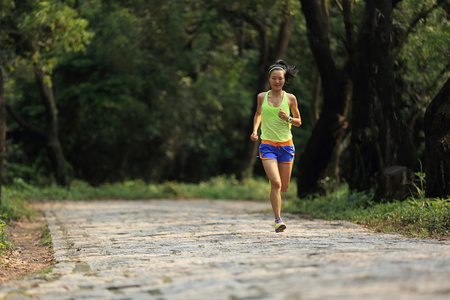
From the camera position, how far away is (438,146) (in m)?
9.29

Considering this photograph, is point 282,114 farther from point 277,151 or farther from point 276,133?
point 277,151

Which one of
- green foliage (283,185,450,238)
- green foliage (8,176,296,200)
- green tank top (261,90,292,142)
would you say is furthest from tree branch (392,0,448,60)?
green foliage (8,176,296,200)

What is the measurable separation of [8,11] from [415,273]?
1247 centimetres

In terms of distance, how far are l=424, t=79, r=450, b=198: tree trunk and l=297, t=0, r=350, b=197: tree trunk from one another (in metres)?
4.01

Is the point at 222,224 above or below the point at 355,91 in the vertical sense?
below

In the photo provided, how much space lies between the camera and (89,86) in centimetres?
2230

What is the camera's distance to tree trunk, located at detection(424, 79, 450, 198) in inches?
Result: 362

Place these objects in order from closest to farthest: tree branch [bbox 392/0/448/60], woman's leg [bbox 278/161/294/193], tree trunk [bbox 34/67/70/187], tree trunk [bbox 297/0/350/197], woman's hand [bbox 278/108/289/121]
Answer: woman's hand [bbox 278/108/289/121] < woman's leg [bbox 278/161/294/193] < tree branch [bbox 392/0/448/60] < tree trunk [bbox 297/0/350/197] < tree trunk [bbox 34/67/70/187]

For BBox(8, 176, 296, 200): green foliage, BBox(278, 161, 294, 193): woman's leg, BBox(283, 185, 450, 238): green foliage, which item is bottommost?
BBox(8, 176, 296, 200): green foliage

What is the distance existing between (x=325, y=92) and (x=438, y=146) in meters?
4.66

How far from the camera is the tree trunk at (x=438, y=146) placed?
30.1ft

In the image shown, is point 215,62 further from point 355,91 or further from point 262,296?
point 262,296

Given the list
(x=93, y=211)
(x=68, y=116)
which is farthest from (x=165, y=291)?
(x=68, y=116)

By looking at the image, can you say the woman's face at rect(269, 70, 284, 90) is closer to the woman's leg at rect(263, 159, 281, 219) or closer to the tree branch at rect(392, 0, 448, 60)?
the woman's leg at rect(263, 159, 281, 219)
